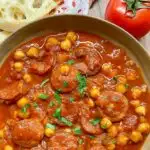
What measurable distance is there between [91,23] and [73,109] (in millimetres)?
617

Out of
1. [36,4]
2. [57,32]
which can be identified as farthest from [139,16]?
[36,4]

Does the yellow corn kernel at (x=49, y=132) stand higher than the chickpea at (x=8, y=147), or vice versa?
the yellow corn kernel at (x=49, y=132)

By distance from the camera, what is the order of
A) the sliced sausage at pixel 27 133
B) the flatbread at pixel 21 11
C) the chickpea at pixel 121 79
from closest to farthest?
the sliced sausage at pixel 27 133
the chickpea at pixel 121 79
the flatbread at pixel 21 11

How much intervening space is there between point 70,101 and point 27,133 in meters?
0.35

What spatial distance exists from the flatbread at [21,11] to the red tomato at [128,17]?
46 cm

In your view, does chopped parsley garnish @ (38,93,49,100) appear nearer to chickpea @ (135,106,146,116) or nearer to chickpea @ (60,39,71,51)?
chickpea @ (60,39,71,51)

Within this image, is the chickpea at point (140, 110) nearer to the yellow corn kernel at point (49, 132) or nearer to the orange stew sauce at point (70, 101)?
the orange stew sauce at point (70, 101)

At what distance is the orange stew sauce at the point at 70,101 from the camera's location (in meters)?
2.98

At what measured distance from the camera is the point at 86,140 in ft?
9.84

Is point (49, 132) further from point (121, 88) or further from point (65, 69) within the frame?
point (121, 88)

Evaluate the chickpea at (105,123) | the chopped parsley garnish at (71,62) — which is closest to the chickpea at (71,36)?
the chopped parsley garnish at (71,62)

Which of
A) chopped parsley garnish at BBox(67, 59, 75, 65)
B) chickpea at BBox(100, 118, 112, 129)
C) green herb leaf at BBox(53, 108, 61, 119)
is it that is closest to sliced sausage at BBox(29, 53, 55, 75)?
chopped parsley garnish at BBox(67, 59, 75, 65)

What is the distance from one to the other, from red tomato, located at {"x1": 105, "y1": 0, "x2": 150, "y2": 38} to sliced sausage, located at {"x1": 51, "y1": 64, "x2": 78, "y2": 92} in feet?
1.81

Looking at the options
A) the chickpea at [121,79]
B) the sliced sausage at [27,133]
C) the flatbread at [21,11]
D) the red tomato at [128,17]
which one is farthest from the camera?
the flatbread at [21,11]
